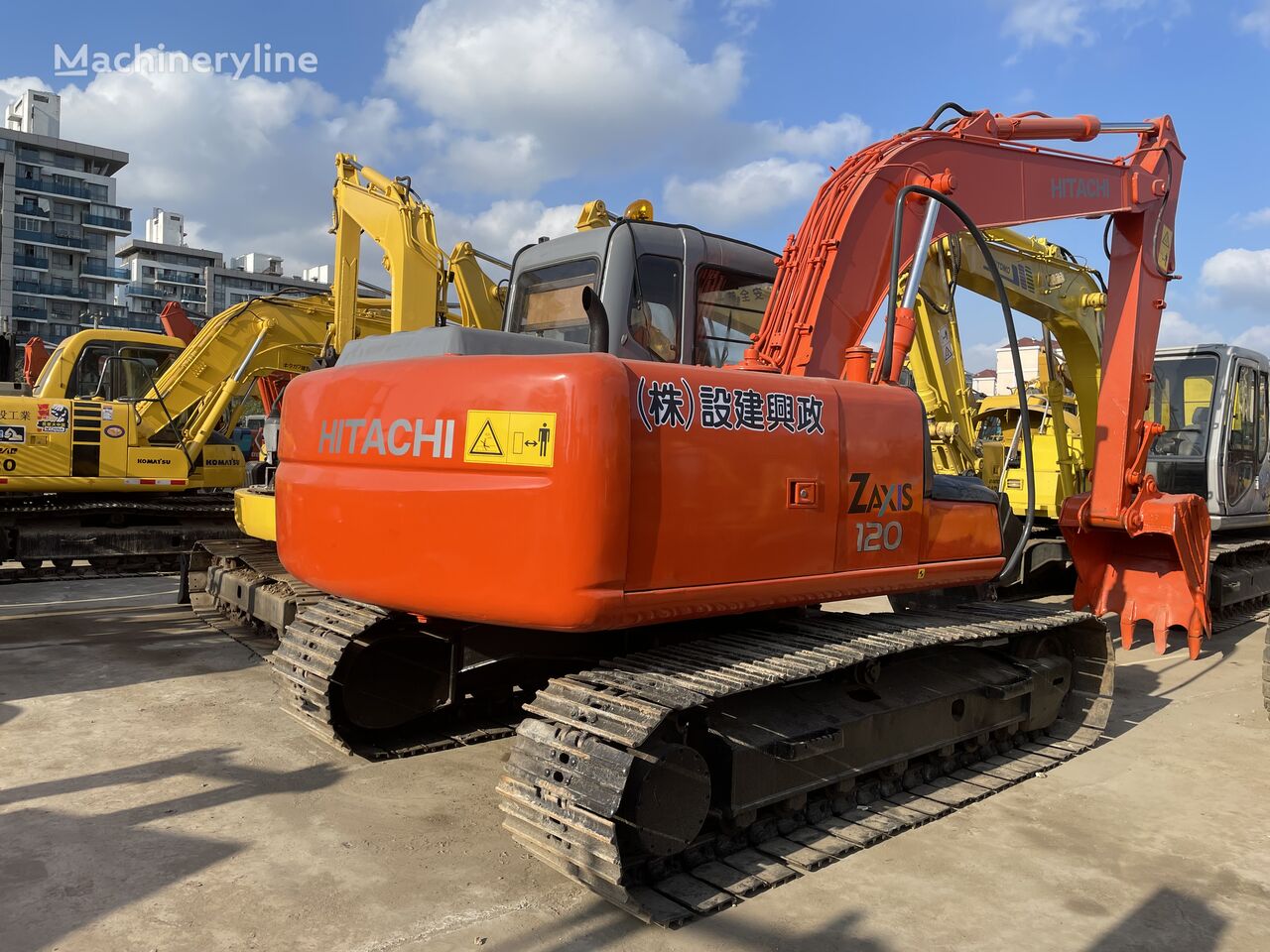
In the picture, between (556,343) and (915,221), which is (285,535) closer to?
(556,343)

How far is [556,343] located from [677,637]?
1.39 meters

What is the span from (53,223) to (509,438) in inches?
3169

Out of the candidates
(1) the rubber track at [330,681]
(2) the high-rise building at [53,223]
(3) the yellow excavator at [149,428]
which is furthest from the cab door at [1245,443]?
(2) the high-rise building at [53,223]

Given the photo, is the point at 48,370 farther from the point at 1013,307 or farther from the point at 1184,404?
the point at 1184,404

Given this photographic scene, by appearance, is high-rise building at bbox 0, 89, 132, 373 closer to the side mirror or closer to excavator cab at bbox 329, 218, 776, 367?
excavator cab at bbox 329, 218, 776, 367

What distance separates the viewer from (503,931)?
319cm

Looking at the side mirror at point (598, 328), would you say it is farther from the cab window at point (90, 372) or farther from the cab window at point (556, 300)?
the cab window at point (90, 372)

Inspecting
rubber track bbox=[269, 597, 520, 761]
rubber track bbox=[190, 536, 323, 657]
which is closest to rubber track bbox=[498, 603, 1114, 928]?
rubber track bbox=[269, 597, 520, 761]

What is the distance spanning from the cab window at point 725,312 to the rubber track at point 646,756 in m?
Answer: 1.44

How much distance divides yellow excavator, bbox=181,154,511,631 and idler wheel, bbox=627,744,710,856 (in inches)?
171

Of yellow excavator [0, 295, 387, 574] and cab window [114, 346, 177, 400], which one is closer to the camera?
yellow excavator [0, 295, 387, 574]

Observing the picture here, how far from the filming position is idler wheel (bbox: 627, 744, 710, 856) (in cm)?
330

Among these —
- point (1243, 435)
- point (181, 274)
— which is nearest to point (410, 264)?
point (1243, 435)

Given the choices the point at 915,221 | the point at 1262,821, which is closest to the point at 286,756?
the point at 915,221
